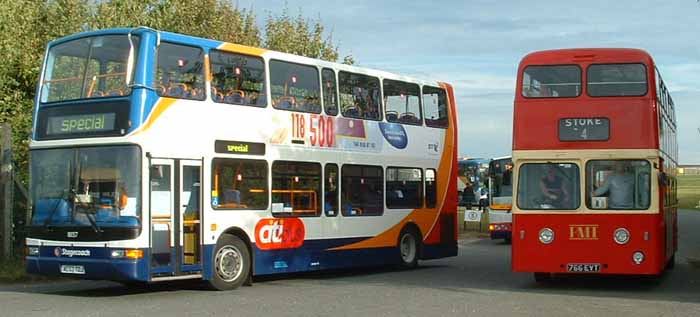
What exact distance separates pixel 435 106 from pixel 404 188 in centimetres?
232

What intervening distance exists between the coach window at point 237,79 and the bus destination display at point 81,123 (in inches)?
79.7

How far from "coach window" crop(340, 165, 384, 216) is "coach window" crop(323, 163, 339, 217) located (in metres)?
0.21

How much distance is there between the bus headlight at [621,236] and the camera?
1733 centimetres

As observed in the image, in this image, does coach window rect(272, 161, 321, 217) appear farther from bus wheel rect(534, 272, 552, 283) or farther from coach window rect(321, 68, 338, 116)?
bus wheel rect(534, 272, 552, 283)

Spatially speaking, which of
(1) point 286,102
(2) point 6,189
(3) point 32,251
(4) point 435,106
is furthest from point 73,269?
(4) point 435,106

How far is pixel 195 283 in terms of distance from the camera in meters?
18.9

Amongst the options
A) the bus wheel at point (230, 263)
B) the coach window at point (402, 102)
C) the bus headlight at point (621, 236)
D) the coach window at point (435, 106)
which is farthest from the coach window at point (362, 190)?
the bus headlight at point (621, 236)

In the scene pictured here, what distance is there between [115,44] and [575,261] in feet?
26.5

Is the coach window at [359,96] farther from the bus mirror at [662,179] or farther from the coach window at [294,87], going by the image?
the bus mirror at [662,179]

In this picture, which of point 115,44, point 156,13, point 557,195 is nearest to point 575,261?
point 557,195

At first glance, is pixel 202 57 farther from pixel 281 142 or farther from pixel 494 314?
pixel 494 314

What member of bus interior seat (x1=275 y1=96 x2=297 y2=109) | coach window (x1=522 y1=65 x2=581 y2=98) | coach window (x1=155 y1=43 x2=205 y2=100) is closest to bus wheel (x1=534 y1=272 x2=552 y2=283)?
coach window (x1=522 y1=65 x2=581 y2=98)

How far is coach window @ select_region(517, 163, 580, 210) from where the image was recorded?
58.2 ft

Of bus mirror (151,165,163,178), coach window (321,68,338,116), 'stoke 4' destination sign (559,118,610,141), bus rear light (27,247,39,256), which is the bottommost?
bus rear light (27,247,39,256)
